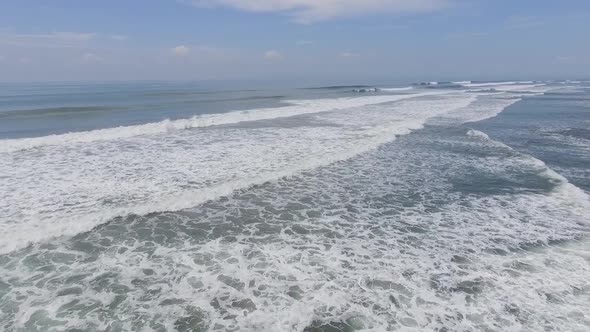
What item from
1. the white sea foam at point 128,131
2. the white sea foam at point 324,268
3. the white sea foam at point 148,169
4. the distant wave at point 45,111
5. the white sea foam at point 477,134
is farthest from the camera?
the distant wave at point 45,111

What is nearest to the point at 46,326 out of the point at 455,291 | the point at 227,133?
the point at 455,291

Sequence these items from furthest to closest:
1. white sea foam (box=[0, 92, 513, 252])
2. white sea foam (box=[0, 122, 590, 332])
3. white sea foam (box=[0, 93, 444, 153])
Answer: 1. white sea foam (box=[0, 93, 444, 153])
2. white sea foam (box=[0, 92, 513, 252])
3. white sea foam (box=[0, 122, 590, 332])

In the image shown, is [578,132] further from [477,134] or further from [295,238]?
[295,238]

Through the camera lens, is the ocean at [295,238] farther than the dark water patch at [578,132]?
No

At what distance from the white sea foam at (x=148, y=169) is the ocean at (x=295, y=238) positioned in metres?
0.07

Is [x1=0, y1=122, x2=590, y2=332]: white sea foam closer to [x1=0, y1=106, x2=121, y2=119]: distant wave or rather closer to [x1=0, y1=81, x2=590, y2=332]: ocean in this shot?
[x1=0, y1=81, x2=590, y2=332]: ocean

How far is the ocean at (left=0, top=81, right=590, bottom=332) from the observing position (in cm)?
529

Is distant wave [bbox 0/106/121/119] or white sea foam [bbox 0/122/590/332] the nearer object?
white sea foam [bbox 0/122/590/332]

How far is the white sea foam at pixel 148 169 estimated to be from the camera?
28.2 feet

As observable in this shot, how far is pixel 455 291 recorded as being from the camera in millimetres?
5789

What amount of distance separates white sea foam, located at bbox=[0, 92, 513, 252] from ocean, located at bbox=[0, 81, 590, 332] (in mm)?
72

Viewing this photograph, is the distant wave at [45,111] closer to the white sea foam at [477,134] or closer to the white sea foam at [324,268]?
the white sea foam at [324,268]

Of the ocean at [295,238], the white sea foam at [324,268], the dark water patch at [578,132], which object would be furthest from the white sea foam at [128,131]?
the dark water patch at [578,132]

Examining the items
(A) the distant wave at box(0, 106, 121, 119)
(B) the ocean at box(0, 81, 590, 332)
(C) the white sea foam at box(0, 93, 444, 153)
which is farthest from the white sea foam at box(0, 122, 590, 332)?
(A) the distant wave at box(0, 106, 121, 119)
